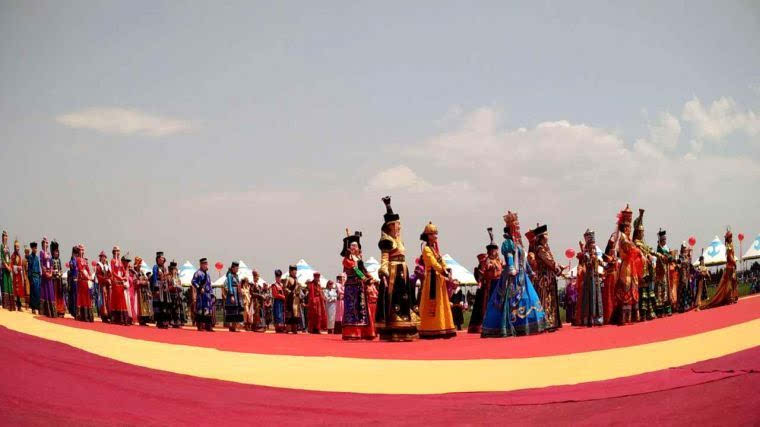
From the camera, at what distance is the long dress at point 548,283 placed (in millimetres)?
15984

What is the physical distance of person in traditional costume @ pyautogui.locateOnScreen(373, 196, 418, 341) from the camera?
15.4 m

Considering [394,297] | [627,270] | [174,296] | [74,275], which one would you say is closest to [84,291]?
[74,275]

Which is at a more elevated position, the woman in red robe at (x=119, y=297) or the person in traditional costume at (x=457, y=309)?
the woman in red robe at (x=119, y=297)

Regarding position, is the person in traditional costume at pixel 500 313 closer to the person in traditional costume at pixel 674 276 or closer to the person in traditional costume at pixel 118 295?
the person in traditional costume at pixel 674 276

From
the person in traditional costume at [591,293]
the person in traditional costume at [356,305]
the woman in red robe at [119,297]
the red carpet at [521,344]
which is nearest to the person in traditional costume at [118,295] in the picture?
the woman in red robe at [119,297]

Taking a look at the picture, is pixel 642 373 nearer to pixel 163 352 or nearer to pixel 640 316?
pixel 163 352

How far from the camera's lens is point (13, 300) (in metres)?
21.0

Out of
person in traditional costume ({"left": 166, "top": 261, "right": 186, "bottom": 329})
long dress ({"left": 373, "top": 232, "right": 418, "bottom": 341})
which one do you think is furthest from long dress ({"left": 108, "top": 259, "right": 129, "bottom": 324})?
long dress ({"left": 373, "top": 232, "right": 418, "bottom": 341})

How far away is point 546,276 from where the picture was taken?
53.1ft

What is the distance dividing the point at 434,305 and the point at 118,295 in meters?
10.3

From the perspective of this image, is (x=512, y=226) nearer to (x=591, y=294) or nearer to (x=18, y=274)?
(x=591, y=294)

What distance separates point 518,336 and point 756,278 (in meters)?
35.8

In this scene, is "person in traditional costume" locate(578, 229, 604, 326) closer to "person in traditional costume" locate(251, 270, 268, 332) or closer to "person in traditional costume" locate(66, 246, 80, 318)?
"person in traditional costume" locate(251, 270, 268, 332)

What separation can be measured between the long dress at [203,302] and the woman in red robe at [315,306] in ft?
11.8
